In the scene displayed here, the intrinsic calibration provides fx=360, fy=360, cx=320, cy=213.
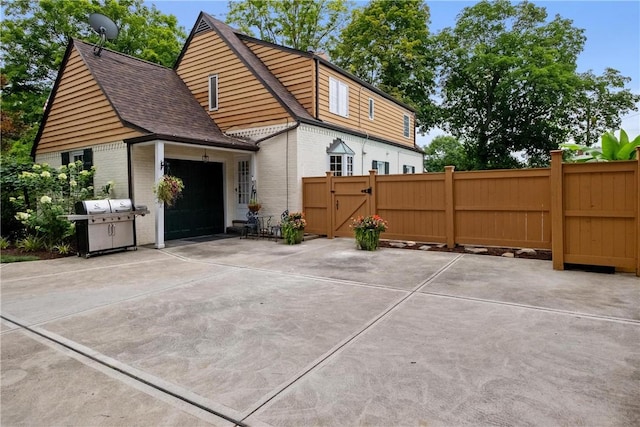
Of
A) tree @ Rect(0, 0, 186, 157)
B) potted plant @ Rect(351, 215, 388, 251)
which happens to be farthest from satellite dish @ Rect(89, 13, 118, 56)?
potted plant @ Rect(351, 215, 388, 251)

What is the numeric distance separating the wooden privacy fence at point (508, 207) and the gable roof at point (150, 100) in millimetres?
3660

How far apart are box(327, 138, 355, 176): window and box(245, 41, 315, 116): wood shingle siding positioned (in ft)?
4.48

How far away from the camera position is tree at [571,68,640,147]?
24344 millimetres

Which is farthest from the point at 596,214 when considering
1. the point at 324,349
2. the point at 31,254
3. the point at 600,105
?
the point at 600,105

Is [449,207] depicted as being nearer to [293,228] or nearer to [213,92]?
[293,228]

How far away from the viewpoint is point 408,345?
318cm

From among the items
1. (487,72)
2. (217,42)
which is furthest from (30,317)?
(487,72)

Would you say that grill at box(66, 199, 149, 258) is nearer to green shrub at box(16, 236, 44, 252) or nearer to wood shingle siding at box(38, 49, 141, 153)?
green shrub at box(16, 236, 44, 252)

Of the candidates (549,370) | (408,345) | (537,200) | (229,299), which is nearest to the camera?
(549,370)

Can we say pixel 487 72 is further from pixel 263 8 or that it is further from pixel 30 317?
pixel 30 317

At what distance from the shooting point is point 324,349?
3.12 m

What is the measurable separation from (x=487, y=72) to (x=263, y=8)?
52.5ft

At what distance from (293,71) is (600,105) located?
954 inches

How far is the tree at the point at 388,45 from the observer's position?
24406mm
